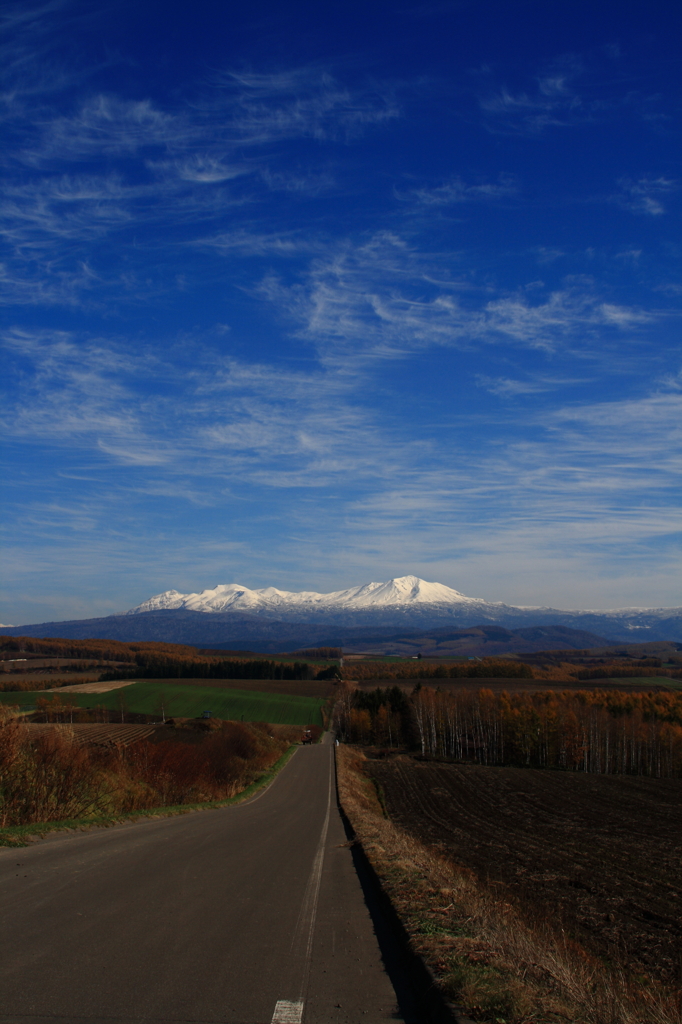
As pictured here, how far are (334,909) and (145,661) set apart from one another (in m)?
196

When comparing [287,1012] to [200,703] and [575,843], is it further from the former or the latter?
[200,703]

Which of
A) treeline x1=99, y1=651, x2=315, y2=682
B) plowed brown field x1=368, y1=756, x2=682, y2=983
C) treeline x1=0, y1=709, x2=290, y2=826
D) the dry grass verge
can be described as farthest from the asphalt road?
treeline x1=99, y1=651, x2=315, y2=682

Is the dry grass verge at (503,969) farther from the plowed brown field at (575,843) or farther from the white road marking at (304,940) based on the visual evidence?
the plowed brown field at (575,843)

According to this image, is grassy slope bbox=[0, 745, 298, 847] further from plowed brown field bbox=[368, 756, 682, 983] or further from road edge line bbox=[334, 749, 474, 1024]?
plowed brown field bbox=[368, 756, 682, 983]

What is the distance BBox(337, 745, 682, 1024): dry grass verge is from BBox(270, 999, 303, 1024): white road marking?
136 centimetres

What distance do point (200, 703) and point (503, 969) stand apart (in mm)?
109472

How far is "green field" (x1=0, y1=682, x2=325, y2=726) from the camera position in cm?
10175

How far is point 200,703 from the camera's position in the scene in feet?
354

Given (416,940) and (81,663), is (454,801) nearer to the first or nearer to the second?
(416,940)

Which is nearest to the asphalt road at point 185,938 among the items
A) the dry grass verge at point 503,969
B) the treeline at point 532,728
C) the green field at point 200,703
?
the dry grass verge at point 503,969

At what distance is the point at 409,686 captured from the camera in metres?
124

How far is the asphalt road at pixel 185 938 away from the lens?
5316mm

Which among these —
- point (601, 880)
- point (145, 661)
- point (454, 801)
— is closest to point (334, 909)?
point (601, 880)

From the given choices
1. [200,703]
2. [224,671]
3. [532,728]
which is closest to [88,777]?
[532,728]
